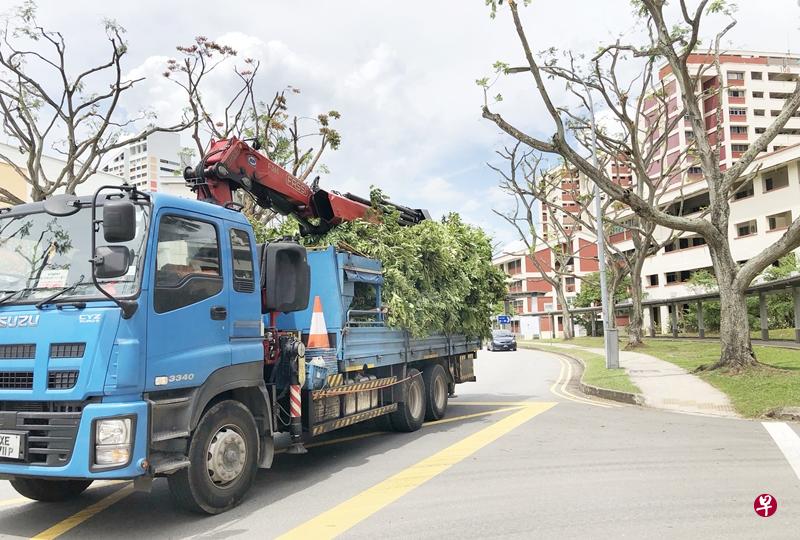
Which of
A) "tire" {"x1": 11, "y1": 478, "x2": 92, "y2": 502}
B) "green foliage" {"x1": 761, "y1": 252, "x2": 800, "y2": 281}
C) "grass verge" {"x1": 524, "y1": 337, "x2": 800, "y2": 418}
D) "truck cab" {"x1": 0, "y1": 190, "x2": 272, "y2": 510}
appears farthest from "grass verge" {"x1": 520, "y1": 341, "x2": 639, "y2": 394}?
"green foliage" {"x1": 761, "y1": 252, "x2": 800, "y2": 281}

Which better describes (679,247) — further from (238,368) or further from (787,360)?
(238,368)

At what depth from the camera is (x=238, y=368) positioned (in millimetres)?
5664

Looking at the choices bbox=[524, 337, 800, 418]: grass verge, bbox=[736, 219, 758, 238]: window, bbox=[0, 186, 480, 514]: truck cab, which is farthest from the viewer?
bbox=[736, 219, 758, 238]: window

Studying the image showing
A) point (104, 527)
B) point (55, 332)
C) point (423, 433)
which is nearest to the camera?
point (55, 332)

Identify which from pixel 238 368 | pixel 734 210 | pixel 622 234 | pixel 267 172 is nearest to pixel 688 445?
pixel 238 368

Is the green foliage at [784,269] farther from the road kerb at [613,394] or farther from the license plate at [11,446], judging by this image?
the license plate at [11,446]

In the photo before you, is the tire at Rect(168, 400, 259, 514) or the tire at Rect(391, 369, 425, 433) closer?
the tire at Rect(168, 400, 259, 514)

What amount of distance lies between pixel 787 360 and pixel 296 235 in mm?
16228

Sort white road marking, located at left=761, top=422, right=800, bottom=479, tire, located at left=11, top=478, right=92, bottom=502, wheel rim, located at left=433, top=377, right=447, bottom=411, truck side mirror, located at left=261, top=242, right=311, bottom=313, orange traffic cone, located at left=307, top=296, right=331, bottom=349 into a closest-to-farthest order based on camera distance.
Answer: tire, located at left=11, top=478, right=92, bottom=502 → truck side mirror, located at left=261, top=242, right=311, bottom=313 → white road marking, located at left=761, top=422, right=800, bottom=479 → orange traffic cone, located at left=307, top=296, right=331, bottom=349 → wheel rim, located at left=433, top=377, right=447, bottom=411

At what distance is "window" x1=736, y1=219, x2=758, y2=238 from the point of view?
149 feet

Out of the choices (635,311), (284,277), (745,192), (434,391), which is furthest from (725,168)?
(284,277)

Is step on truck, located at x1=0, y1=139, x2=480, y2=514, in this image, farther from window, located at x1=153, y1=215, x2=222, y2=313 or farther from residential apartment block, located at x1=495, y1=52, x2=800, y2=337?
residential apartment block, located at x1=495, y1=52, x2=800, y2=337

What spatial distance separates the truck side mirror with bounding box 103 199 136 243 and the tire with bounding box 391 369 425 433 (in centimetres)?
539

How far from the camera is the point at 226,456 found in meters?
5.40
